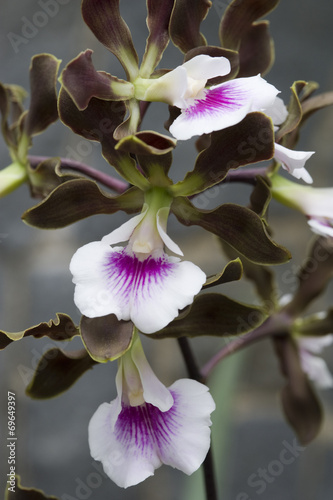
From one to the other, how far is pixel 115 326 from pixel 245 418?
2.90ft

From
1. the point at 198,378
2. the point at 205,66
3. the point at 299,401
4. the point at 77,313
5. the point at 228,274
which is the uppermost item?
the point at 205,66

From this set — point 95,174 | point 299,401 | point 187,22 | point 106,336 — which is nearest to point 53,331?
point 106,336

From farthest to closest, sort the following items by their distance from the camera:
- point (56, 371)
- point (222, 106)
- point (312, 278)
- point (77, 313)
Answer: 1. point (77, 313)
2. point (312, 278)
3. point (56, 371)
4. point (222, 106)

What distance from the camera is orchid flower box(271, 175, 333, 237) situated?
1.69 feet

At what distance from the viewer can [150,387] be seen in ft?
1.55

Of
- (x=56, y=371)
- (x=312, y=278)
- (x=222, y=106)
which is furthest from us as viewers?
(x=312, y=278)

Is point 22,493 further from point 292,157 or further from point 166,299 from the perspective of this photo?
Result: point 292,157

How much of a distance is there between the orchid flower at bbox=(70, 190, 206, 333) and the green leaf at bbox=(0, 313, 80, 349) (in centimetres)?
5

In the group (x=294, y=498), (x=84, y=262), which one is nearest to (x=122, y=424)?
(x=84, y=262)

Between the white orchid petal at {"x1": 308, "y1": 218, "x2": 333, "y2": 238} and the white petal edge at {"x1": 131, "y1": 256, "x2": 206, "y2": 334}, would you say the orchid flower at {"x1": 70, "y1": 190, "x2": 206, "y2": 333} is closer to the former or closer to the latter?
the white petal edge at {"x1": 131, "y1": 256, "x2": 206, "y2": 334}

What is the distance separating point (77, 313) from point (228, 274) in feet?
2.65

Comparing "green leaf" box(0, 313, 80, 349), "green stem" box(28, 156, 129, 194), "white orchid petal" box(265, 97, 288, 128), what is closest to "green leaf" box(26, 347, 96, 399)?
"green leaf" box(0, 313, 80, 349)

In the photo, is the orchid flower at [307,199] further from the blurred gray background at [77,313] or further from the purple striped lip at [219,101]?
the blurred gray background at [77,313]

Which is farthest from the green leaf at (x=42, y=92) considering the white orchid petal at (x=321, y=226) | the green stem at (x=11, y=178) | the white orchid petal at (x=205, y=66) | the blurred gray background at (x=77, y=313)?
the blurred gray background at (x=77, y=313)
